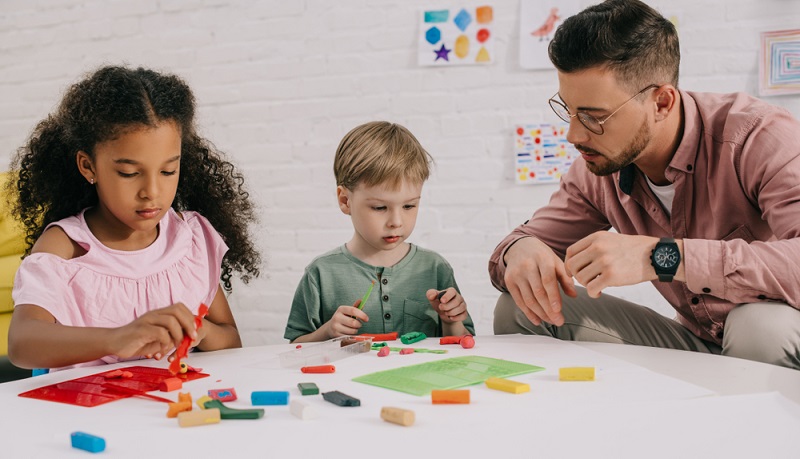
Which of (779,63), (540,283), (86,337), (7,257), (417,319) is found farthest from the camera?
(7,257)

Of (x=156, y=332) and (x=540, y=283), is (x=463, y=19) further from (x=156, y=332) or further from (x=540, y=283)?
(x=156, y=332)

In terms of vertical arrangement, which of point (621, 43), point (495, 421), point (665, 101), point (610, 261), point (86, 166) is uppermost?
point (621, 43)

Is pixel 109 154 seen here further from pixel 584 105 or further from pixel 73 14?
pixel 73 14

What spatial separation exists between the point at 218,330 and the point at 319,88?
65.1 inches

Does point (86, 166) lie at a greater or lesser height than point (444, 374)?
greater

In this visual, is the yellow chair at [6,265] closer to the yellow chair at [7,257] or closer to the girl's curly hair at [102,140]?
the yellow chair at [7,257]

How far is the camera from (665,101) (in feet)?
5.47

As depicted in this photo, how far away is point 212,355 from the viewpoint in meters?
1.46

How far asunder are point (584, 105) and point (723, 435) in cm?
95

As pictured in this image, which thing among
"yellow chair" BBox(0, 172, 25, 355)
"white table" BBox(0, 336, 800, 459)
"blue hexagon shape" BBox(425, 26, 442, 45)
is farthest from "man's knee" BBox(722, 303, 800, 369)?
"yellow chair" BBox(0, 172, 25, 355)

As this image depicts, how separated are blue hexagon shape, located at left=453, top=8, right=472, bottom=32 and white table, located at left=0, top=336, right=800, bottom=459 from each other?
1.94 metres

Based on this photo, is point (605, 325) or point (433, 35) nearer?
point (605, 325)

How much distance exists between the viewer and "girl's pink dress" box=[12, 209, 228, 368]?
1.45m

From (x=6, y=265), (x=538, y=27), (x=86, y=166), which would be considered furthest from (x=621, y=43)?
(x=6, y=265)
